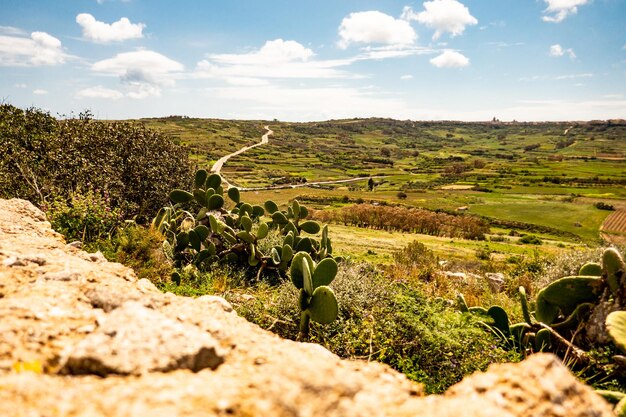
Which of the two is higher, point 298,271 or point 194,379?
point 194,379

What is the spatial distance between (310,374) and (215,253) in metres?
9.12

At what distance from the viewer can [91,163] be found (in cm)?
1551

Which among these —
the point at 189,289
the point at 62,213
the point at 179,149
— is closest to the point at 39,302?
the point at 189,289

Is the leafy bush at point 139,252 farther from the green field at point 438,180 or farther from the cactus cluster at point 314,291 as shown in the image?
the green field at point 438,180

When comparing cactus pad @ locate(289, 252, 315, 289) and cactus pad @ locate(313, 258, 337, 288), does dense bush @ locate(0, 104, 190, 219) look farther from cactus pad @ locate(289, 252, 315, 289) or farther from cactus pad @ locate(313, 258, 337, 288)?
cactus pad @ locate(313, 258, 337, 288)

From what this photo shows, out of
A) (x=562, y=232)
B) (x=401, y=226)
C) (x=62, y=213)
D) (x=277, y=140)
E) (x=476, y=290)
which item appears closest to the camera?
(x=62, y=213)

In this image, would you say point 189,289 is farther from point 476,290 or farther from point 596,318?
point 476,290

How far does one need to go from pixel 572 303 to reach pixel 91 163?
631 inches

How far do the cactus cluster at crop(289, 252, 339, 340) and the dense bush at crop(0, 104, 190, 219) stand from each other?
7868 millimetres

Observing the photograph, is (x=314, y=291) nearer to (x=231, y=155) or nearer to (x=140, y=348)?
(x=140, y=348)

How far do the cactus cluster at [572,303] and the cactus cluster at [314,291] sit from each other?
9.34 feet

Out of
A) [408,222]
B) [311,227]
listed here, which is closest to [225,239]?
[311,227]

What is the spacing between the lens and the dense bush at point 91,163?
47.2 feet

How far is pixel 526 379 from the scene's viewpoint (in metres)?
2.39
